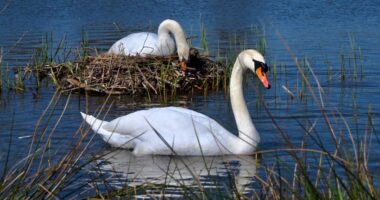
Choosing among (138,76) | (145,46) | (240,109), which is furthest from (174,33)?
(240,109)

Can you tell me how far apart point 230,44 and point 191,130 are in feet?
17.4

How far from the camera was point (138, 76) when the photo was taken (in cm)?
1242

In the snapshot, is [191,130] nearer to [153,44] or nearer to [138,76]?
[138,76]

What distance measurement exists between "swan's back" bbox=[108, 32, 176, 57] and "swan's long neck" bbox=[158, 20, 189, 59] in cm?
9

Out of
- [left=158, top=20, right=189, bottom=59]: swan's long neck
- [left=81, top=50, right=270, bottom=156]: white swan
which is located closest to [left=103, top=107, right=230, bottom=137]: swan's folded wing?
[left=81, top=50, right=270, bottom=156]: white swan

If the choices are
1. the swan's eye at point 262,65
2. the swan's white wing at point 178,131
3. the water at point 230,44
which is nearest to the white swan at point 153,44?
the water at point 230,44

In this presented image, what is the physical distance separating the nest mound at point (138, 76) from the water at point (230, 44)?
0.19 meters

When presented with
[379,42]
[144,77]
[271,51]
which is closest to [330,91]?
[144,77]

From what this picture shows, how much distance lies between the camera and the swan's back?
1346cm

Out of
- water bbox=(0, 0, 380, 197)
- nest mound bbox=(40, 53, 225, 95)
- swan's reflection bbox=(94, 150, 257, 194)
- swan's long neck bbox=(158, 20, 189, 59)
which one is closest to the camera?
swan's reflection bbox=(94, 150, 257, 194)

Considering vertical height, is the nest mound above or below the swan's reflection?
above

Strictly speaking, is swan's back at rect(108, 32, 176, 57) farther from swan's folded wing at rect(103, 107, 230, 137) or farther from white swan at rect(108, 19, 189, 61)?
swan's folded wing at rect(103, 107, 230, 137)

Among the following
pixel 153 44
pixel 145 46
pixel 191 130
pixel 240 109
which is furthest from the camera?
pixel 153 44

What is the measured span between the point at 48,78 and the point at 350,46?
18.3 ft
